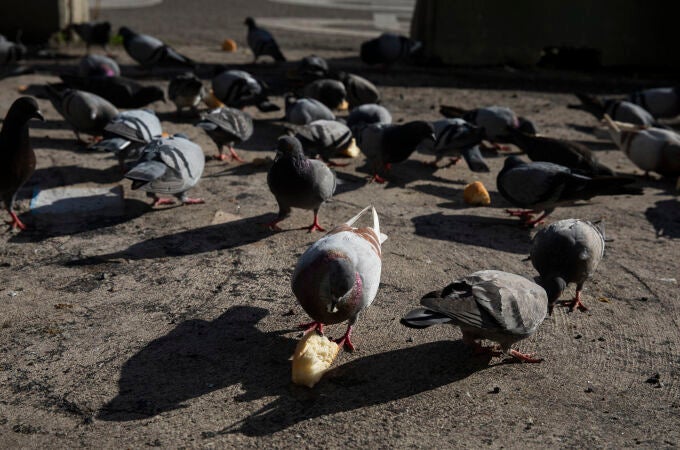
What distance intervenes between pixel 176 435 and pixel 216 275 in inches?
72.8

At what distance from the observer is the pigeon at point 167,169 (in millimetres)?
5832

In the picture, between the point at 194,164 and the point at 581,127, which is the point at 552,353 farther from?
the point at 581,127

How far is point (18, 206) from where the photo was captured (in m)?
6.27

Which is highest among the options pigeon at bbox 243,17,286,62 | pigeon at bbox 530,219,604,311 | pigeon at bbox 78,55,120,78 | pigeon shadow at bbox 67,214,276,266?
pigeon at bbox 243,17,286,62

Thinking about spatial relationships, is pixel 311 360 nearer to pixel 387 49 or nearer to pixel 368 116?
pixel 368 116

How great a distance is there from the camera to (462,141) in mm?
7715

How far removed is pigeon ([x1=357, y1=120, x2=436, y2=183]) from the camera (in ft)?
24.5

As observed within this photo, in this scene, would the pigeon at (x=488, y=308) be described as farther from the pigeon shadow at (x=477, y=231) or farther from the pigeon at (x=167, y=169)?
the pigeon at (x=167, y=169)

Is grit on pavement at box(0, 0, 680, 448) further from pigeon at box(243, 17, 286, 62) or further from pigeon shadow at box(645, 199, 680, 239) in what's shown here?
pigeon at box(243, 17, 286, 62)

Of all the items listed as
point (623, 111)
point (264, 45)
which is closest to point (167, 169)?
point (623, 111)

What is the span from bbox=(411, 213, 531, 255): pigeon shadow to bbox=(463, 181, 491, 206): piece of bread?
0.34 metres

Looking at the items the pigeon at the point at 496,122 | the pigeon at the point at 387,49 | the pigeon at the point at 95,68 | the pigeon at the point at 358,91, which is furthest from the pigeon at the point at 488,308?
the pigeon at the point at 387,49

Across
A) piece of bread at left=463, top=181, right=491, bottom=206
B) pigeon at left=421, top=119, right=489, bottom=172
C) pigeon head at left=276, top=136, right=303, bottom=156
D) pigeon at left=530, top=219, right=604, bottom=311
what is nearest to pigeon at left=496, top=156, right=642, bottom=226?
piece of bread at left=463, top=181, right=491, bottom=206

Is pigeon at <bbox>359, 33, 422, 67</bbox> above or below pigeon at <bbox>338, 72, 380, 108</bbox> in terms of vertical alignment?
above
